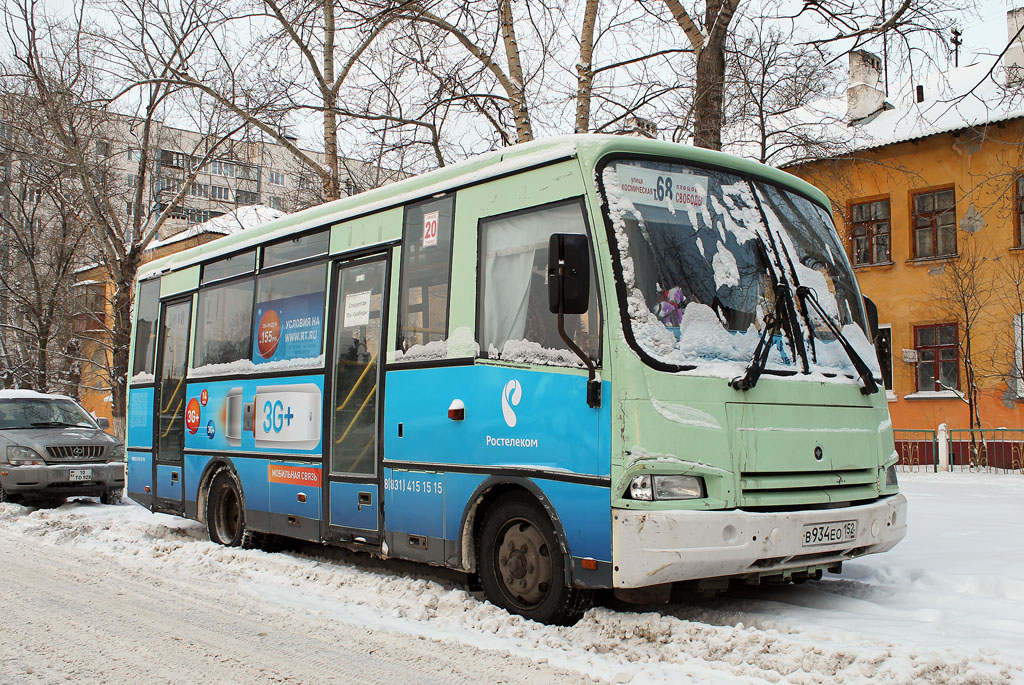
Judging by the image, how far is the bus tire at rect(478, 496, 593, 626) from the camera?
20.2 ft

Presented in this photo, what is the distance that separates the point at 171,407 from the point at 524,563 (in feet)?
21.5

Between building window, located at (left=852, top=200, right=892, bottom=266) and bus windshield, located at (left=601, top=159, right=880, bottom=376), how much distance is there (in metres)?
22.8

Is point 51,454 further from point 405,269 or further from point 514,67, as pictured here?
point 405,269

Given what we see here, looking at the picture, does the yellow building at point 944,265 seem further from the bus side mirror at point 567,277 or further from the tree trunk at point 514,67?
the bus side mirror at point 567,277

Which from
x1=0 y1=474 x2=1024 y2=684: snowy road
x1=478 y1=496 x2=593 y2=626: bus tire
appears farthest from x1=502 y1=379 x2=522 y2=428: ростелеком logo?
x1=0 y1=474 x2=1024 y2=684: snowy road

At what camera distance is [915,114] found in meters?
12.0

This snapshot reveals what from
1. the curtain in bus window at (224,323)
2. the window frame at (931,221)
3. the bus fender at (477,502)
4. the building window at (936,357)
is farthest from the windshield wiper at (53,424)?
the window frame at (931,221)

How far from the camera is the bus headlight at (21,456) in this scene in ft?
47.0

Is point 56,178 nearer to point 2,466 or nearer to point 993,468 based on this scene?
point 2,466

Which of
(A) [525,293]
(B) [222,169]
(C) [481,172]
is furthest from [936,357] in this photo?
(A) [525,293]

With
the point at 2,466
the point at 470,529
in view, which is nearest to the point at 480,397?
the point at 470,529

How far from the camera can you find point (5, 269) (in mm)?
33281

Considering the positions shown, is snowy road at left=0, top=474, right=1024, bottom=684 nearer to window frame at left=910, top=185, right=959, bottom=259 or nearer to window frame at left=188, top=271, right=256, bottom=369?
window frame at left=188, top=271, right=256, bottom=369

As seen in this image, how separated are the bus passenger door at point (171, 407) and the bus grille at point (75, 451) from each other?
364 cm
